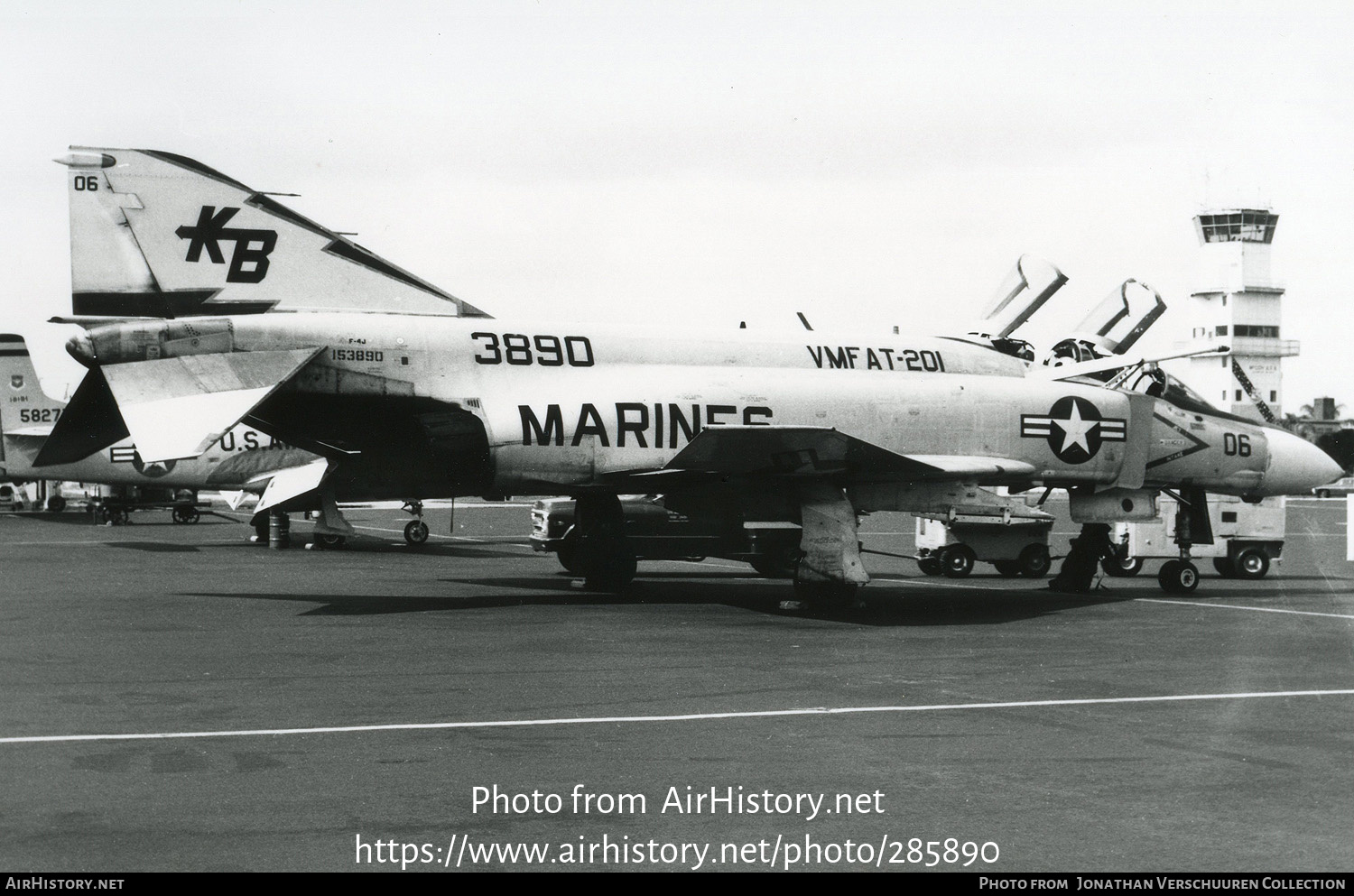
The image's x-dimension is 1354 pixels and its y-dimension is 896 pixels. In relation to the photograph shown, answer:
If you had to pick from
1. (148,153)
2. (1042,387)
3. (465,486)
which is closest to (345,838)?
(465,486)

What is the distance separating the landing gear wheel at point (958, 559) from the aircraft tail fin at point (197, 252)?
10428mm

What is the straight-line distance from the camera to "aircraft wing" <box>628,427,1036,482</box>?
14867 millimetres

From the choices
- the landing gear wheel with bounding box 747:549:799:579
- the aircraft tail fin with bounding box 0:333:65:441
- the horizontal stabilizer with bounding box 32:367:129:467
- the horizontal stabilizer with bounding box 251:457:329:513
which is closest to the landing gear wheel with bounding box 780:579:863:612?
the landing gear wheel with bounding box 747:549:799:579

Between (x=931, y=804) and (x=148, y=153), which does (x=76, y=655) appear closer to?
(x=148, y=153)

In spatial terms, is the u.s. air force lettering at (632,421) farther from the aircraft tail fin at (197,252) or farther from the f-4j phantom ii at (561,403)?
the aircraft tail fin at (197,252)

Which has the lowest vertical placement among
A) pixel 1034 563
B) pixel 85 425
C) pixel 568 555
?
pixel 1034 563

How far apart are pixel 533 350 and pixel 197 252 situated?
166 inches

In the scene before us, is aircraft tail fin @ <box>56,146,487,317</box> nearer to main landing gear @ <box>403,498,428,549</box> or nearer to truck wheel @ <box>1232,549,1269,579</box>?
main landing gear @ <box>403,498,428,549</box>

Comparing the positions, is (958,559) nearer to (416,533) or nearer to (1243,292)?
(416,533)

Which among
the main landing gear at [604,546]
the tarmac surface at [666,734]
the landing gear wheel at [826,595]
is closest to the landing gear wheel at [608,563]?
the main landing gear at [604,546]

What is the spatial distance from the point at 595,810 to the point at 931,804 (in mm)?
1666

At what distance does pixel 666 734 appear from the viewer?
823cm

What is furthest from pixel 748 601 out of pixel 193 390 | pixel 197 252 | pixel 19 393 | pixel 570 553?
pixel 19 393

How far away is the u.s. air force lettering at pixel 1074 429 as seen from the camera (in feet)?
59.1
